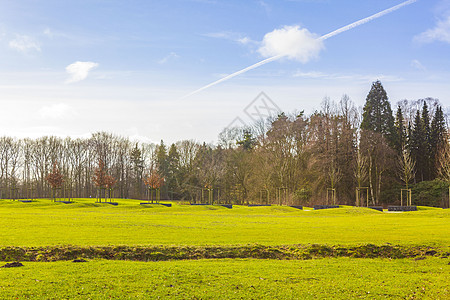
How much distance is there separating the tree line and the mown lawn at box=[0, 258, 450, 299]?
4245cm

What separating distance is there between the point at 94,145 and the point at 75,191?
39.2ft

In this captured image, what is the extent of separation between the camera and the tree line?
217 feet

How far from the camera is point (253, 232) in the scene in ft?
76.9

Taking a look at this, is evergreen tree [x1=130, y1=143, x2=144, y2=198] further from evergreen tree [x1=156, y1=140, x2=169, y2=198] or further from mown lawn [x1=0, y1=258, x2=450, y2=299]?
mown lawn [x1=0, y1=258, x2=450, y2=299]

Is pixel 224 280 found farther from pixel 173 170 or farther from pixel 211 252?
pixel 173 170

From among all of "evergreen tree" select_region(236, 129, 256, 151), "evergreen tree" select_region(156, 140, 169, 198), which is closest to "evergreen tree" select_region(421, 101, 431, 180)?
"evergreen tree" select_region(236, 129, 256, 151)

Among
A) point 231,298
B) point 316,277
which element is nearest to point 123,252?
point 231,298

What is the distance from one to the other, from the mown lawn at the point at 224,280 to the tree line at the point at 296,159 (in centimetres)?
4245

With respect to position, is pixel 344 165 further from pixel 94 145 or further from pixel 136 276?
pixel 136 276

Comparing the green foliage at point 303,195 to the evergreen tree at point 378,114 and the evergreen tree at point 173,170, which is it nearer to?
the evergreen tree at point 378,114

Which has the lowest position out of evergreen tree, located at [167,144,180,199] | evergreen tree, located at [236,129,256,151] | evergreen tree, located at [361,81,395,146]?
evergreen tree, located at [167,144,180,199]

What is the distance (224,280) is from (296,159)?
5488cm

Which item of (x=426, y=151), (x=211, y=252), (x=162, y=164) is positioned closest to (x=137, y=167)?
(x=162, y=164)

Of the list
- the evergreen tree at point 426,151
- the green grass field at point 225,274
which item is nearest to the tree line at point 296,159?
the evergreen tree at point 426,151
